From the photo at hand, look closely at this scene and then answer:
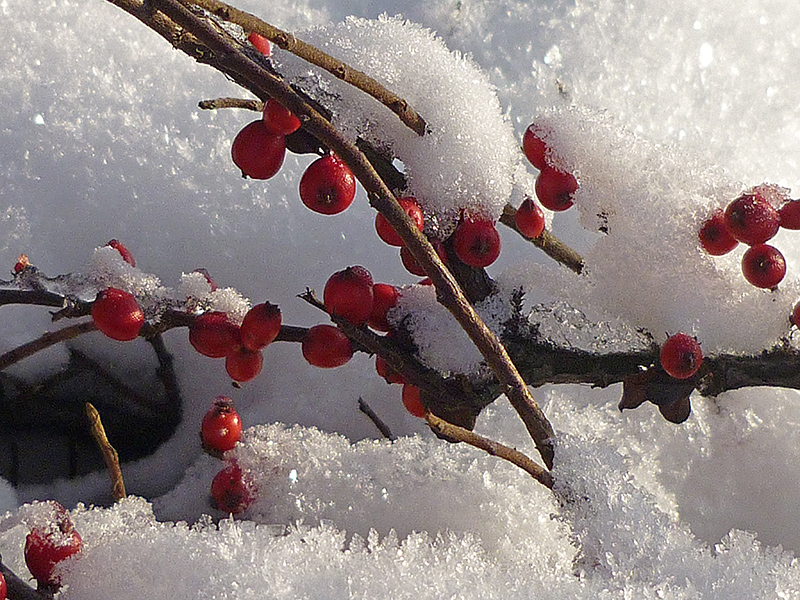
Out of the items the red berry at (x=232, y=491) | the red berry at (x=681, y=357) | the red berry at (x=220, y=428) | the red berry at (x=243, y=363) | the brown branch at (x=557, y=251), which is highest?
the red berry at (x=681, y=357)

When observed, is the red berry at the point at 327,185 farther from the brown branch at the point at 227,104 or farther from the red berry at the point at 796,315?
the red berry at the point at 796,315

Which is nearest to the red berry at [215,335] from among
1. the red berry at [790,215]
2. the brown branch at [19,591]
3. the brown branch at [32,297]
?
the brown branch at [32,297]

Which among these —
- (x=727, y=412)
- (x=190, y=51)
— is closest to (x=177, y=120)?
(x=190, y=51)

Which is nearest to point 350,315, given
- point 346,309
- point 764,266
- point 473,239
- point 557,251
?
point 346,309

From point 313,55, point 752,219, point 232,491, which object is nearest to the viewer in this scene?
point 313,55

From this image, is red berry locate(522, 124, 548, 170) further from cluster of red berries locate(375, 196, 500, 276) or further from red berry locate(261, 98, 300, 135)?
red berry locate(261, 98, 300, 135)

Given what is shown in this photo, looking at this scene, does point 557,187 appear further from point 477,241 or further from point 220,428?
point 220,428
